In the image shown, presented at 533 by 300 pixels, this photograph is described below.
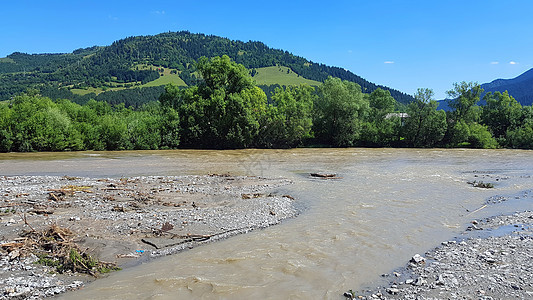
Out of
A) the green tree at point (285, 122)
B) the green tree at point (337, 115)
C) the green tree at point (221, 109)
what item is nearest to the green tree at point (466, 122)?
the green tree at point (337, 115)

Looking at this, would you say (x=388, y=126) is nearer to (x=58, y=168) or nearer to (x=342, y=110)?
(x=342, y=110)

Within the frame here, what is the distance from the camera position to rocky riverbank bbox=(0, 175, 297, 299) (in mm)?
8773

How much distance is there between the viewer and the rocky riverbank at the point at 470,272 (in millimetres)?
8023

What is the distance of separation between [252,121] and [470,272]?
165ft

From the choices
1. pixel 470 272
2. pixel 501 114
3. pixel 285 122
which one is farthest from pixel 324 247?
pixel 501 114

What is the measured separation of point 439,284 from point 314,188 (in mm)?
14302

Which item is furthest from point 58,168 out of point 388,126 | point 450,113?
point 450,113

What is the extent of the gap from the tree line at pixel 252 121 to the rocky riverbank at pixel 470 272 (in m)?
48.0

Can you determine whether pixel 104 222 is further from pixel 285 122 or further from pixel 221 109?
pixel 285 122

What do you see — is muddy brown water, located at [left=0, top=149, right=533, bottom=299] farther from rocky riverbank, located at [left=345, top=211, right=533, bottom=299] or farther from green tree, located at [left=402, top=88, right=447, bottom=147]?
green tree, located at [left=402, top=88, right=447, bottom=147]

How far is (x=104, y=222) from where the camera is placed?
12.9m

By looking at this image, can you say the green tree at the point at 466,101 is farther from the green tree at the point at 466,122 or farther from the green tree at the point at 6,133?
the green tree at the point at 6,133

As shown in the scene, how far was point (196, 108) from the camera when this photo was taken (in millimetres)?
58344

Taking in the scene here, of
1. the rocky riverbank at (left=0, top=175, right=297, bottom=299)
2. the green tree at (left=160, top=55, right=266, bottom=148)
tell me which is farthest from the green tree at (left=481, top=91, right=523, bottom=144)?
the rocky riverbank at (left=0, top=175, right=297, bottom=299)
